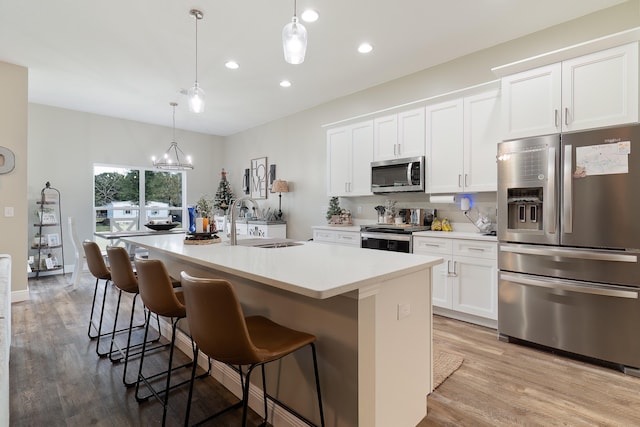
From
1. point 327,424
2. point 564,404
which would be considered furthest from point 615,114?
point 327,424

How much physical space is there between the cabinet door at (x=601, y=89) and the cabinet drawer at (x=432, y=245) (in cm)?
144

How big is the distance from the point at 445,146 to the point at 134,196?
242 inches

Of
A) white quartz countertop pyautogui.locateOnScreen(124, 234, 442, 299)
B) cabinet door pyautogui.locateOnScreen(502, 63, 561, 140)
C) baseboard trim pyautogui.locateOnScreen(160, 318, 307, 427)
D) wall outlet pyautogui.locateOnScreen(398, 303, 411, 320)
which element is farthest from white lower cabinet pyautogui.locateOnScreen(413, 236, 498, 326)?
baseboard trim pyautogui.locateOnScreen(160, 318, 307, 427)

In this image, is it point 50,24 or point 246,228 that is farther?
point 246,228

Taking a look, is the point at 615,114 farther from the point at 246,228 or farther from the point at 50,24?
the point at 246,228

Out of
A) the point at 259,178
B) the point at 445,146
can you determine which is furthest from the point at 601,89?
the point at 259,178

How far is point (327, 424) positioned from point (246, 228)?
16.6 ft

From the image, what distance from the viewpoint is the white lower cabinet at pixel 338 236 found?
169 inches

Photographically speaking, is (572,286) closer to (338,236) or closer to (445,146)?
(445,146)

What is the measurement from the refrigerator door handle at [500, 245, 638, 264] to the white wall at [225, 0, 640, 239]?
34.1 inches

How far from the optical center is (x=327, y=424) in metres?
1.55

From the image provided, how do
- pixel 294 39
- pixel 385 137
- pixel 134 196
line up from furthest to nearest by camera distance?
1. pixel 134 196
2. pixel 385 137
3. pixel 294 39

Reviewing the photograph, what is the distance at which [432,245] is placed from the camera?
→ 350cm

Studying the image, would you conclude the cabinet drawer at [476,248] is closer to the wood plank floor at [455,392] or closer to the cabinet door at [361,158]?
the wood plank floor at [455,392]
